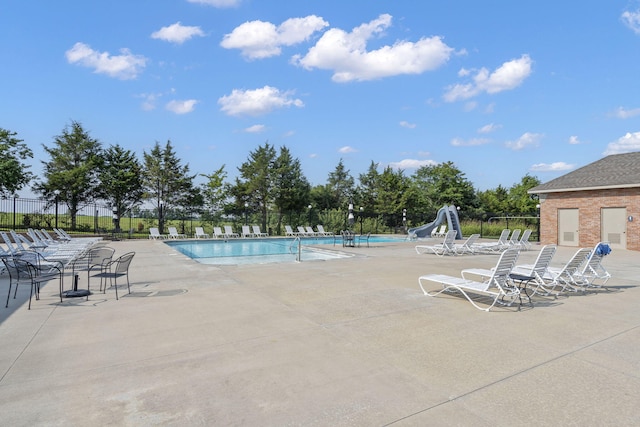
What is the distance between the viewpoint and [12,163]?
22250 millimetres

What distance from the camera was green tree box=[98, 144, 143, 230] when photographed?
26.2 meters

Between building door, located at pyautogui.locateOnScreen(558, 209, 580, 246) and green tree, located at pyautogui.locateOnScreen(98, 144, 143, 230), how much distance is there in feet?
88.8

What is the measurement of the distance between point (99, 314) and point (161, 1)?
33.0 ft

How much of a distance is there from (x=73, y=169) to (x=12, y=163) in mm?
3821

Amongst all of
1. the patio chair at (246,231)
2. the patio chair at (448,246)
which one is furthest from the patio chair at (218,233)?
the patio chair at (448,246)

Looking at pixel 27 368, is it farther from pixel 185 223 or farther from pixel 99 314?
pixel 185 223

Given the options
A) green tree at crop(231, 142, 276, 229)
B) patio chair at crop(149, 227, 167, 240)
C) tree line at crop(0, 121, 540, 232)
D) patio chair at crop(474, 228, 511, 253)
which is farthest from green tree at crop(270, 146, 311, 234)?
patio chair at crop(474, 228, 511, 253)

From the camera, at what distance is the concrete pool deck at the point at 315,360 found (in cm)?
272

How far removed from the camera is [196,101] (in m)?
22.1

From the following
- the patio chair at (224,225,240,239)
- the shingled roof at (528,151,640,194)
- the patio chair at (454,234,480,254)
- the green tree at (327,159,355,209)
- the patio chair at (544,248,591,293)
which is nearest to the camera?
the patio chair at (544,248,591,293)

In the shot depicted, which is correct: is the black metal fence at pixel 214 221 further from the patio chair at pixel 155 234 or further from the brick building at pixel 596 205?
the brick building at pixel 596 205

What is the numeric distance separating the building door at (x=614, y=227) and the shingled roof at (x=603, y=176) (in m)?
1.26

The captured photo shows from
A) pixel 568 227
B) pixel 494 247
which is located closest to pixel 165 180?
pixel 494 247

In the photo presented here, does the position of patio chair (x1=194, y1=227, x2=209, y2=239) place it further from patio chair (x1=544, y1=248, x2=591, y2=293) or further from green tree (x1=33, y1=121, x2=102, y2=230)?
patio chair (x1=544, y1=248, x2=591, y2=293)
